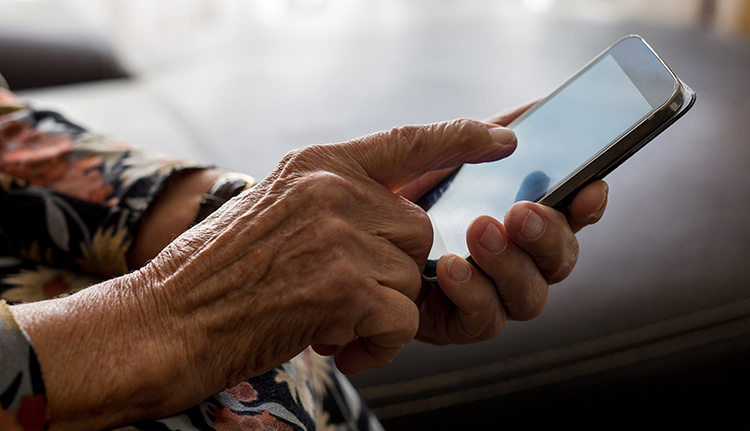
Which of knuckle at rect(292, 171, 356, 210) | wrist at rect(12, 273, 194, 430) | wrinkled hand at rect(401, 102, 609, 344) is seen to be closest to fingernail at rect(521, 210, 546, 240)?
wrinkled hand at rect(401, 102, 609, 344)

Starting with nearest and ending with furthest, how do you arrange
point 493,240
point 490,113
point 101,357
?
point 101,357 < point 493,240 < point 490,113

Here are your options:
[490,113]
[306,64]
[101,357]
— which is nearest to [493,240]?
[101,357]

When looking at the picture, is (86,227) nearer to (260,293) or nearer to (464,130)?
(260,293)

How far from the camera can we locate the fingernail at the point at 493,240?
410mm

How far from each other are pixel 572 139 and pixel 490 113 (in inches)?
16.4

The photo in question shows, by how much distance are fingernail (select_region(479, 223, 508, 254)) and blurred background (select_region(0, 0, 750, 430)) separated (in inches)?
8.5

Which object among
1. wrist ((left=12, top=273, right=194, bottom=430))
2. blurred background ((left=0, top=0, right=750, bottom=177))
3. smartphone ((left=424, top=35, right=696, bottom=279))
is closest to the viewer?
wrist ((left=12, top=273, right=194, bottom=430))

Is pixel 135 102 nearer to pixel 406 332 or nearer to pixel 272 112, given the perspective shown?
pixel 272 112

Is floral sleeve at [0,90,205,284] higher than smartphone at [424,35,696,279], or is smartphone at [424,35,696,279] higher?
smartphone at [424,35,696,279]

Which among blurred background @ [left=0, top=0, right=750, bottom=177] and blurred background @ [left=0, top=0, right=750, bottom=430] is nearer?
blurred background @ [left=0, top=0, right=750, bottom=430]

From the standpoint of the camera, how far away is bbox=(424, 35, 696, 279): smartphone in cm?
40

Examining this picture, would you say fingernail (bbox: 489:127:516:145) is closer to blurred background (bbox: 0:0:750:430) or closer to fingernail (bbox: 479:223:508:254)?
fingernail (bbox: 479:223:508:254)

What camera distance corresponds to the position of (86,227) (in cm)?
47

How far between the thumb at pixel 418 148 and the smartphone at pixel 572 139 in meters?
0.05
